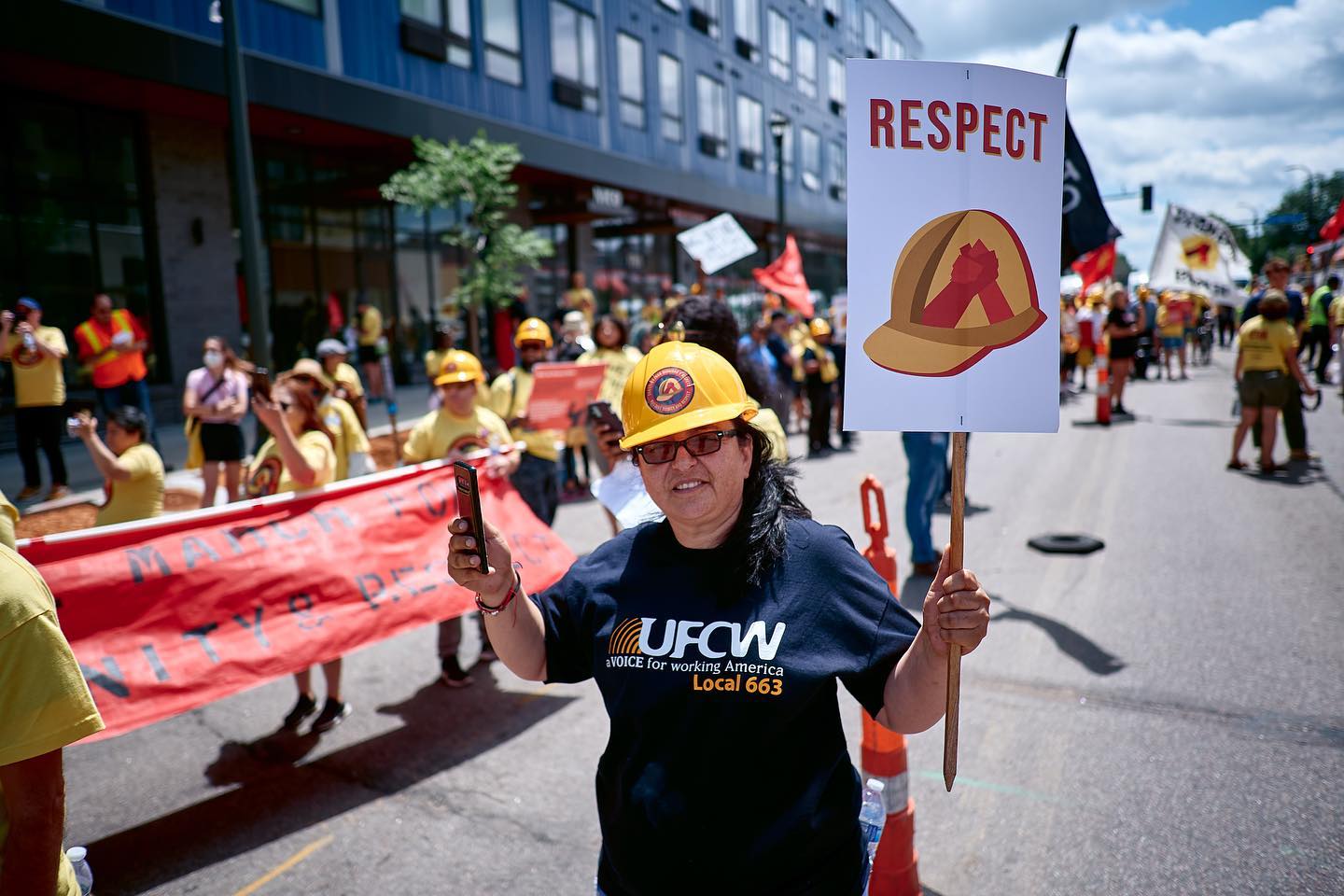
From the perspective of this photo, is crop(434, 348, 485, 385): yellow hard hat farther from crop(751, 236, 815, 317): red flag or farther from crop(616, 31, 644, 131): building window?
crop(616, 31, 644, 131): building window

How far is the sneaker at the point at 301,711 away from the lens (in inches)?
181

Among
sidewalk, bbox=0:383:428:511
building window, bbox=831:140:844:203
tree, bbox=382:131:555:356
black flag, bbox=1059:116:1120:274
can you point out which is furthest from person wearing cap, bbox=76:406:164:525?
building window, bbox=831:140:844:203

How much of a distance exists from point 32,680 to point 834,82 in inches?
1836

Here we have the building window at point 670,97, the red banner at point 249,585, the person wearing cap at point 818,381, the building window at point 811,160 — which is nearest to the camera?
the red banner at point 249,585

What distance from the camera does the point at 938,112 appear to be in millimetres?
2020

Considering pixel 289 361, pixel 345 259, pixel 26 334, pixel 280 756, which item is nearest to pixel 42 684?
pixel 280 756

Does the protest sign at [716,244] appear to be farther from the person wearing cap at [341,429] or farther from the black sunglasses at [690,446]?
the black sunglasses at [690,446]

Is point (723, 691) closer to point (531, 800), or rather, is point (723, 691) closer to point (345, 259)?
point (531, 800)

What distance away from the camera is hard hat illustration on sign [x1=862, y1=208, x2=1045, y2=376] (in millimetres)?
2021

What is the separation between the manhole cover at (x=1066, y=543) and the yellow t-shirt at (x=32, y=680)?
7054 mm

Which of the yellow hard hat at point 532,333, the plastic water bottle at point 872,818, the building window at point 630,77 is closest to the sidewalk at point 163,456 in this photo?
the yellow hard hat at point 532,333

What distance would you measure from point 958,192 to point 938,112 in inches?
7.3

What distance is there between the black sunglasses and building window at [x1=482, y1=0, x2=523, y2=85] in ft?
66.3

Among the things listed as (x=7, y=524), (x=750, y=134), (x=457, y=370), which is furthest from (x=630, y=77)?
(x=7, y=524)
